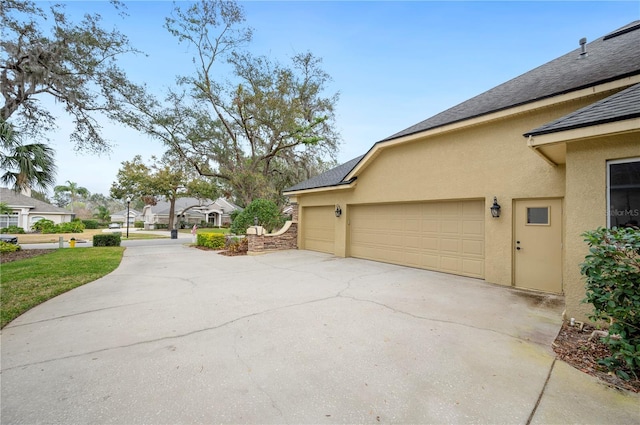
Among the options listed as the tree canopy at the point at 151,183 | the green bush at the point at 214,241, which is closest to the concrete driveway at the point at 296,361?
the green bush at the point at 214,241

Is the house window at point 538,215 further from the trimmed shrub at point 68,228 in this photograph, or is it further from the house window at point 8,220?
the house window at point 8,220

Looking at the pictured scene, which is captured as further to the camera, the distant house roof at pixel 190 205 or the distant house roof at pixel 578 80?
the distant house roof at pixel 190 205

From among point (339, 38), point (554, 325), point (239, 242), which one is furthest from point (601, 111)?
point (239, 242)

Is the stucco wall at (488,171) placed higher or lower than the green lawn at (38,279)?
higher

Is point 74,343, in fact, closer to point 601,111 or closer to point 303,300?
point 303,300

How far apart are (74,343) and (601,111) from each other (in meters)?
7.84

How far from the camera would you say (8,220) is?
2692 centimetres

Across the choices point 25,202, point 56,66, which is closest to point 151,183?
point 25,202

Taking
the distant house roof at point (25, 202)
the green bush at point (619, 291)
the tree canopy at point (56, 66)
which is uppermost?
the tree canopy at point (56, 66)

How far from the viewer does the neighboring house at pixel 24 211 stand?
26.9 meters

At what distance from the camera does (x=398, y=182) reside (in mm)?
8570

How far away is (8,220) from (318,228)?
3500 centimetres

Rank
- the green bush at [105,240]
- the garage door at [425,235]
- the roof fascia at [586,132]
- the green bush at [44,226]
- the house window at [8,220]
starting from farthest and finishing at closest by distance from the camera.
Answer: the house window at [8,220], the green bush at [44,226], the green bush at [105,240], the garage door at [425,235], the roof fascia at [586,132]

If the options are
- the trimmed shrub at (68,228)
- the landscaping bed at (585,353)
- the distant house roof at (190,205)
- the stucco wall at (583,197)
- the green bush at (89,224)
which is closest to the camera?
the landscaping bed at (585,353)
